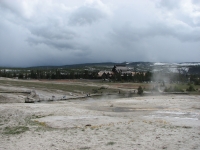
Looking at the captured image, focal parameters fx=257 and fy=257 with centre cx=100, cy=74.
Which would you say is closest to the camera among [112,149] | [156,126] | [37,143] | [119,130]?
[112,149]

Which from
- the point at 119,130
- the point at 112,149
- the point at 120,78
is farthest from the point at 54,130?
the point at 120,78

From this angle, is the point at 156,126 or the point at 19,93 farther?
the point at 19,93

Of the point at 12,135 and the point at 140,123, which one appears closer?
the point at 12,135

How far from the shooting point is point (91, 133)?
14547 mm

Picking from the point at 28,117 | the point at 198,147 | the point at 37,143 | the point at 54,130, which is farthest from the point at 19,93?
the point at 198,147

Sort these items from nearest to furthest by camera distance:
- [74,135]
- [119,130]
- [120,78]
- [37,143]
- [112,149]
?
[112,149] < [37,143] < [74,135] < [119,130] < [120,78]

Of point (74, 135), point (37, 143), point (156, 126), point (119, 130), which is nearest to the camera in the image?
point (37, 143)

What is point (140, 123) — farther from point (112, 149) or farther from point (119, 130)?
point (112, 149)

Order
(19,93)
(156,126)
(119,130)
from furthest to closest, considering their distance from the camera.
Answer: (19,93)
(156,126)
(119,130)

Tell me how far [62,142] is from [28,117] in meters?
8.92

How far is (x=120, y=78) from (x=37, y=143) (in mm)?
81980

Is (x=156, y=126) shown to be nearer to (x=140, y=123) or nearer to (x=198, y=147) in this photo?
(x=140, y=123)

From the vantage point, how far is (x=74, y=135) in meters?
14.2

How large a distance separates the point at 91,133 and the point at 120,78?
79.8 m
